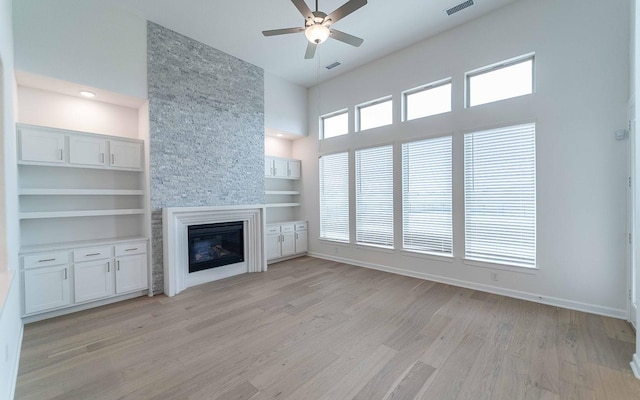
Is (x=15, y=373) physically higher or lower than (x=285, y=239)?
lower

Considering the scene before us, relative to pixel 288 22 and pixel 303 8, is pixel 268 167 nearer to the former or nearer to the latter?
pixel 288 22

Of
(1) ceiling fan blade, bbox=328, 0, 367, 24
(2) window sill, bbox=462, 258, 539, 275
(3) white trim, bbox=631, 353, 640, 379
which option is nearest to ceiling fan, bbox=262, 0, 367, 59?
(1) ceiling fan blade, bbox=328, 0, 367, 24

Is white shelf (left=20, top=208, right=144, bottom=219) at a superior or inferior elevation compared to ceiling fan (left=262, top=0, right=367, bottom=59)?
inferior

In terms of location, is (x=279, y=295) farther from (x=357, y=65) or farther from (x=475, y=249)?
(x=357, y=65)

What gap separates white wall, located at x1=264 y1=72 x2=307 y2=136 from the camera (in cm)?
580

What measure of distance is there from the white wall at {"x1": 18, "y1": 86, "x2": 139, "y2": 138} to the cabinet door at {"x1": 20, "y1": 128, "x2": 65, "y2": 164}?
495 millimetres

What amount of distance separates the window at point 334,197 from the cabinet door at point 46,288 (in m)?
4.42

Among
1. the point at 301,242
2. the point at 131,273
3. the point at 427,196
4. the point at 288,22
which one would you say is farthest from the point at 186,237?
the point at 427,196

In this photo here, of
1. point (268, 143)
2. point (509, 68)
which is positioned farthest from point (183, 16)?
point (509, 68)

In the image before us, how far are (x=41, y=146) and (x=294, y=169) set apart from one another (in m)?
4.33

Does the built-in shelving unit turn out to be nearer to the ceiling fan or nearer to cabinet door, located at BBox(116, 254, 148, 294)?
cabinet door, located at BBox(116, 254, 148, 294)

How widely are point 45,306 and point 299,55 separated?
17.6 feet

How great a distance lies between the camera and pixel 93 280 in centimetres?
352

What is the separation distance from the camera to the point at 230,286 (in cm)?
437
